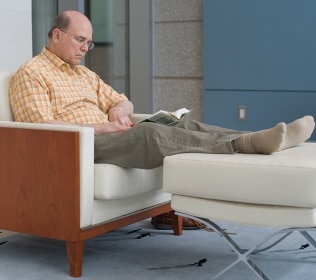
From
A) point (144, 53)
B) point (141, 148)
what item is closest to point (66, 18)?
point (141, 148)

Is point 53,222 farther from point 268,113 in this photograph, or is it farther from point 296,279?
point 268,113

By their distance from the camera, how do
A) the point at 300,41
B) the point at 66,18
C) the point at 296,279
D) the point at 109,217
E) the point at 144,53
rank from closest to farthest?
the point at 296,279, the point at 109,217, the point at 66,18, the point at 300,41, the point at 144,53

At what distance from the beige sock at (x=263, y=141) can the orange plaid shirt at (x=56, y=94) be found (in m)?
0.92

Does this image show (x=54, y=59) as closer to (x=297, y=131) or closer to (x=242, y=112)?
(x=297, y=131)

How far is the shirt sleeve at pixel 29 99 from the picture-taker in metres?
3.18

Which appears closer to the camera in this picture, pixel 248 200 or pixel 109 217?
pixel 248 200

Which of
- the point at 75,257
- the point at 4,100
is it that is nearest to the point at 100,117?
the point at 4,100

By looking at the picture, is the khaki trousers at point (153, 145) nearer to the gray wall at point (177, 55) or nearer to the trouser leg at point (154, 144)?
the trouser leg at point (154, 144)

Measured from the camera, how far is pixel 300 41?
524 centimetres

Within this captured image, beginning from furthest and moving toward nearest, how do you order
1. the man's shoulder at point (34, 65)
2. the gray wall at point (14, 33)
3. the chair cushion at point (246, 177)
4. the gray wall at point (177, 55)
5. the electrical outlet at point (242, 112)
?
1. the gray wall at point (177, 55)
2. the electrical outlet at point (242, 112)
3. the gray wall at point (14, 33)
4. the man's shoulder at point (34, 65)
5. the chair cushion at point (246, 177)

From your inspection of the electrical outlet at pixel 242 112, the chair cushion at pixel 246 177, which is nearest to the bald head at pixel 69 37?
the chair cushion at pixel 246 177

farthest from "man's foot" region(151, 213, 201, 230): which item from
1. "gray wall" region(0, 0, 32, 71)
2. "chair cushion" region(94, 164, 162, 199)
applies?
"gray wall" region(0, 0, 32, 71)

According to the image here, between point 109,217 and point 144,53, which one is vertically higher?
point 144,53

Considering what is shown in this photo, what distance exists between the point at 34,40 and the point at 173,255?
287 centimetres
